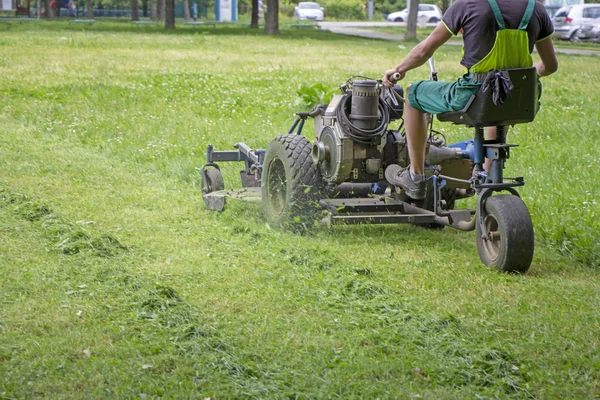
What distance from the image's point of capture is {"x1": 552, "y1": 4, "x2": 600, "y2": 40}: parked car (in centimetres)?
4244

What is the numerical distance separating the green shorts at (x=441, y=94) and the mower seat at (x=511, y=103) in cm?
5

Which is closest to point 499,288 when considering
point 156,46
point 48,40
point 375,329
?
point 375,329

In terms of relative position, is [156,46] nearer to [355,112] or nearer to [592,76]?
[592,76]

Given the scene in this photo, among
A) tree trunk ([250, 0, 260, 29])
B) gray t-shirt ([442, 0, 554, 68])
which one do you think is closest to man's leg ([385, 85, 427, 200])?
gray t-shirt ([442, 0, 554, 68])

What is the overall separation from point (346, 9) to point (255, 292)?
3054 inches

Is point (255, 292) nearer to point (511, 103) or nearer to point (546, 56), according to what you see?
point (511, 103)

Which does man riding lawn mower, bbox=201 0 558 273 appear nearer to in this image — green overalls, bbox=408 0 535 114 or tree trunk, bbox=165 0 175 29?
green overalls, bbox=408 0 535 114

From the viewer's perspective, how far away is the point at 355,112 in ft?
24.6

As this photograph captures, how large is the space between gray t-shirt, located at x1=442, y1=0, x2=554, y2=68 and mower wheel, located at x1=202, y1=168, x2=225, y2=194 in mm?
3443

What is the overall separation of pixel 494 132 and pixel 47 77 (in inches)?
544

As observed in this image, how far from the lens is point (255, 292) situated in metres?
5.99

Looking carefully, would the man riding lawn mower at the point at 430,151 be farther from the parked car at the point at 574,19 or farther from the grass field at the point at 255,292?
the parked car at the point at 574,19

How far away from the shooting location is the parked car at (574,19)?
139ft

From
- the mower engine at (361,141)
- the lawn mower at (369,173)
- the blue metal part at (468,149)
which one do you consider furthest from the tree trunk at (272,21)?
the blue metal part at (468,149)
